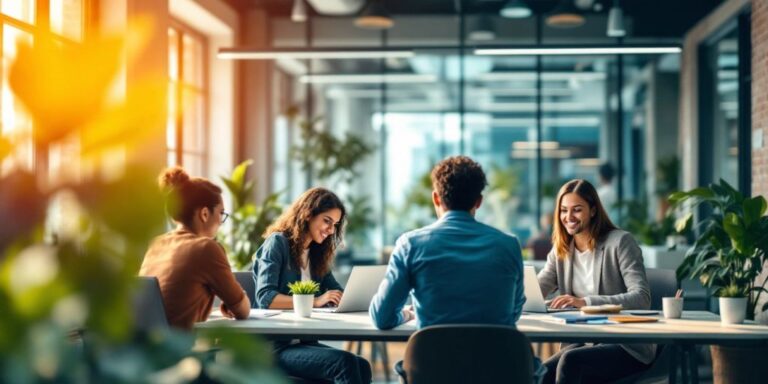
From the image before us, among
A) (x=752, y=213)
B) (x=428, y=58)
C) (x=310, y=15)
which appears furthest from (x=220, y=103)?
(x=752, y=213)

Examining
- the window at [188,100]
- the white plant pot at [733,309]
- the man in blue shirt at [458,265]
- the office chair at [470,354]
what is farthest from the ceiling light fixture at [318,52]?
the office chair at [470,354]

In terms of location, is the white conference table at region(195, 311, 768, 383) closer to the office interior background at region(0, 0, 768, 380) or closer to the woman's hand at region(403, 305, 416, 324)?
the woman's hand at region(403, 305, 416, 324)

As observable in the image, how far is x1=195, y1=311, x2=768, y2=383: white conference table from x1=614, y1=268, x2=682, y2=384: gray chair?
29 cm

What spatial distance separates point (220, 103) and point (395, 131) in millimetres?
5114

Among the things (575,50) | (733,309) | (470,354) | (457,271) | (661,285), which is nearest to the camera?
(470,354)

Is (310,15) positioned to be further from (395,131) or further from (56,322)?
(56,322)

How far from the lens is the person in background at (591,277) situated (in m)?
3.72

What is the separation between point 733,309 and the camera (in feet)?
11.2

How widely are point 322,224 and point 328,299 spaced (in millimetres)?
357

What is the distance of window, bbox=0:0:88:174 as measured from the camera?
892 mm

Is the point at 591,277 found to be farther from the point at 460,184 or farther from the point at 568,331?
the point at 460,184

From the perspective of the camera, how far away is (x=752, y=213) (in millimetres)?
4254

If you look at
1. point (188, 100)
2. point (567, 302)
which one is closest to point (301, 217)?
point (567, 302)

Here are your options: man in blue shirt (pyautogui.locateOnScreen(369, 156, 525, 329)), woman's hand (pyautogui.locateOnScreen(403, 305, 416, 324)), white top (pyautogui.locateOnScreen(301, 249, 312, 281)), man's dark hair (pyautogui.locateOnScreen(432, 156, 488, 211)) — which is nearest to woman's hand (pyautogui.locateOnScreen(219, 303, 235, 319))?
white top (pyautogui.locateOnScreen(301, 249, 312, 281))
